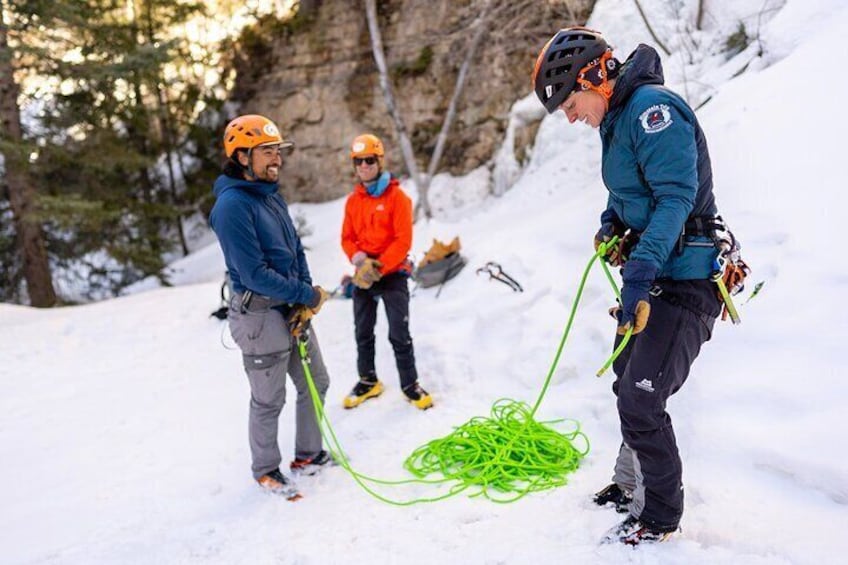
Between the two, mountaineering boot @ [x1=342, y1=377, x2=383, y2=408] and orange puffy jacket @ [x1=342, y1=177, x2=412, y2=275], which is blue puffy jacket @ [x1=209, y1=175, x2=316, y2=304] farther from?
mountaineering boot @ [x1=342, y1=377, x2=383, y2=408]

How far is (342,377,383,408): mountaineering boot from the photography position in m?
4.95

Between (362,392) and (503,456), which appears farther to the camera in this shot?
(362,392)

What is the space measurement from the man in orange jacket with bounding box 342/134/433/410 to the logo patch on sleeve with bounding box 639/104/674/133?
8.52 feet

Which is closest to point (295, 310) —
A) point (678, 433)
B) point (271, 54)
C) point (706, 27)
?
point (678, 433)

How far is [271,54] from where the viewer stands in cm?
1717

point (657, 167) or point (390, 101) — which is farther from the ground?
point (390, 101)

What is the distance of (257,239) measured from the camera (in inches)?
132

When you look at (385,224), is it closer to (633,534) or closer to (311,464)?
(311,464)

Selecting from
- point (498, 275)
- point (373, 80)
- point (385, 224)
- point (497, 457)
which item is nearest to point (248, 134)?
point (385, 224)

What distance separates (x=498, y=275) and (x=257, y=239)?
3501 mm

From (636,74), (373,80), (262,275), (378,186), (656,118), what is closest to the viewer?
(656,118)

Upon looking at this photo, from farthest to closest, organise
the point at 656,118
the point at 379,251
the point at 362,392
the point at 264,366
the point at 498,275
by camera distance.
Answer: the point at 498,275, the point at 362,392, the point at 379,251, the point at 264,366, the point at 656,118

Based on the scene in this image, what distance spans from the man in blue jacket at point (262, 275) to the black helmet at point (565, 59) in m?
1.73

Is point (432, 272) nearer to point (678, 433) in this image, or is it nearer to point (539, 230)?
point (539, 230)
